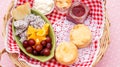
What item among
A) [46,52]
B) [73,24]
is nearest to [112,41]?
[73,24]

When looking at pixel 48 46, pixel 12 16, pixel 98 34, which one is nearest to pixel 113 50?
pixel 98 34

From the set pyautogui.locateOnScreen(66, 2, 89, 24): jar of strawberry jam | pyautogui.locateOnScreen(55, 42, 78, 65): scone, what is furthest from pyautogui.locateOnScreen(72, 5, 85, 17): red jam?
pyautogui.locateOnScreen(55, 42, 78, 65): scone

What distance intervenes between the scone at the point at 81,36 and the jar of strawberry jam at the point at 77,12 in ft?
0.11

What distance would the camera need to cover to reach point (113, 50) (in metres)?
1.28

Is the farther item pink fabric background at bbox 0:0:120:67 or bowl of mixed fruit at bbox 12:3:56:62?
pink fabric background at bbox 0:0:120:67

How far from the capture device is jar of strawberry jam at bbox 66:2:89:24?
1188 mm

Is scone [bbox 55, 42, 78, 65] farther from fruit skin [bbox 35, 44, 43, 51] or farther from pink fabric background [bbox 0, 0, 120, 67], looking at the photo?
pink fabric background [bbox 0, 0, 120, 67]

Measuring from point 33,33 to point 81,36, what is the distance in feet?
0.48

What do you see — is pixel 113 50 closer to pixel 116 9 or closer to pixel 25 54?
pixel 116 9

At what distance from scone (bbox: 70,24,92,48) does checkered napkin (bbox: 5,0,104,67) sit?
3cm

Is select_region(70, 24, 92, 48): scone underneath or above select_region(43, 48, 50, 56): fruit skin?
above

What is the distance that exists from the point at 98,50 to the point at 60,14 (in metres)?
0.18

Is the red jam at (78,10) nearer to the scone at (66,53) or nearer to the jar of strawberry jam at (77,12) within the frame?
the jar of strawberry jam at (77,12)

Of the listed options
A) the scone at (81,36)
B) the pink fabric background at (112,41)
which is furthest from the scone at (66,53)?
the pink fabric background at (112,41)
